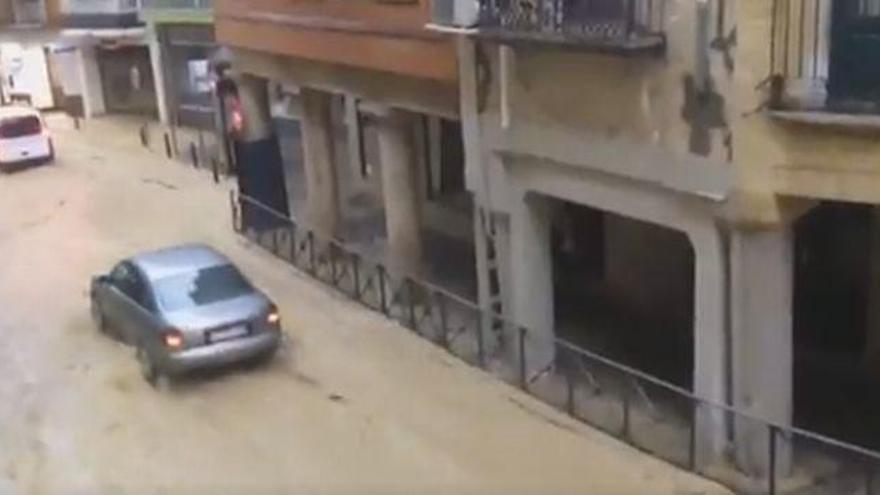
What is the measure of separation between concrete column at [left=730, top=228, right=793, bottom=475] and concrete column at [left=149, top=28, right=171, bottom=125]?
1099 inches

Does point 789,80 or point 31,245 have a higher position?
point 789,80

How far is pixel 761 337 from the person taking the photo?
43.7ft

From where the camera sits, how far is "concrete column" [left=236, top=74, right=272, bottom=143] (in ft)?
83.8

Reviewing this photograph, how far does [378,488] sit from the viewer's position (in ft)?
46.6

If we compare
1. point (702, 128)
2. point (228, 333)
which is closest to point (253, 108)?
point (228, 333)

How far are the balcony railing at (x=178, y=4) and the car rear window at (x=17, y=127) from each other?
5.12 metres

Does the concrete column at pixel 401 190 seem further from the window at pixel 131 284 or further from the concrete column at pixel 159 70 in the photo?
the concrete column at pixel 159 70

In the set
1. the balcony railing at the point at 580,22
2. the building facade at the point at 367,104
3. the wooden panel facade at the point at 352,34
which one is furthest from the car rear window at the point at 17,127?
the balcony railing at the point at 580,22

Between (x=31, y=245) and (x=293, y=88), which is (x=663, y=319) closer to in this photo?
(x=293, y=88)

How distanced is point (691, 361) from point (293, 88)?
10675 mm

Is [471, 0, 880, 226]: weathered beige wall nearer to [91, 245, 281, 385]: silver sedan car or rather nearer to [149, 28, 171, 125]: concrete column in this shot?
[91, 245, 281, 385]: silver sedan car

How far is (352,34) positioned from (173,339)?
17.9 feet

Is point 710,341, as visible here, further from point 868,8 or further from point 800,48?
point 868,8

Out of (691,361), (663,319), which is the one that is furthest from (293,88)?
(691,361)
